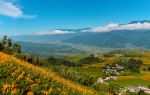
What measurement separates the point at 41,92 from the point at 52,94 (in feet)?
2.94

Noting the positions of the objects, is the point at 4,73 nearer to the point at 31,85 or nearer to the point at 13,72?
the point at 13,72

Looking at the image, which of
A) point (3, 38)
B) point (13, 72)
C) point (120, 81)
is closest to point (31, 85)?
point (13, 72)

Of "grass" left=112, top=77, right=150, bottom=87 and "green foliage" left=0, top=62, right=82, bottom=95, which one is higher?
"green foliage" left=0, top=62, right=82, bottom=95

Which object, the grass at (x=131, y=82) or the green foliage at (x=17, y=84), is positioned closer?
the green foliage at (x=17, y=84)

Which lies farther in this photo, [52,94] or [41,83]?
[41,83]

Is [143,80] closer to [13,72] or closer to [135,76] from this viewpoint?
[135,76]

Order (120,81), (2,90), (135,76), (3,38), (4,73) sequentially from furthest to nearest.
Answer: (135,76) → (120,81) → (3,38) → (4,73) → (2,90)

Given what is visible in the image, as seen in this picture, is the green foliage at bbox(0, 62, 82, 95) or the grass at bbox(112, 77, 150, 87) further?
the grass at bbox(112, 77, 150, 87)

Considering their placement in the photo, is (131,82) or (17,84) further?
(131,82)

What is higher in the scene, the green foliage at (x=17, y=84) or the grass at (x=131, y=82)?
the green foliage at (x=17, y=84)

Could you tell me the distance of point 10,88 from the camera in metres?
12.5

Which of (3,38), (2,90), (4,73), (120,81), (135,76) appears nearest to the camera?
(2,90)

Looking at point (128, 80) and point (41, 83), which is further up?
point (41, 83)

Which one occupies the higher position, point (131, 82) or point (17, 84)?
point (17, 84)
